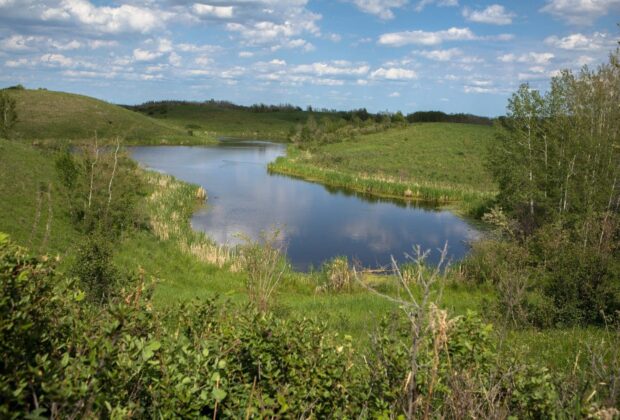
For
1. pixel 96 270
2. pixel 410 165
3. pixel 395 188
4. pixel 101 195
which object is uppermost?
pixel 410 165

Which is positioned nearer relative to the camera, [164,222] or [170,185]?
[164,222]

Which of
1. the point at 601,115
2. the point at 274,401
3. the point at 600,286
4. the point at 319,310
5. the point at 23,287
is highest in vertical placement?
the point at 601,115

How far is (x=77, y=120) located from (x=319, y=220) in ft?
216

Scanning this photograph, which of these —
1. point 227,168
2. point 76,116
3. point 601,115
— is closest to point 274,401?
point 601,115

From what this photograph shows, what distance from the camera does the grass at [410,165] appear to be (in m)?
37.4

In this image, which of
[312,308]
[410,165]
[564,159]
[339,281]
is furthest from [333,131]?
[312,308]

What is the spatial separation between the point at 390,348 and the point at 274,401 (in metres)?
1.11

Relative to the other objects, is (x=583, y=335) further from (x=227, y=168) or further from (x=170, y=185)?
(x=227, y=168)

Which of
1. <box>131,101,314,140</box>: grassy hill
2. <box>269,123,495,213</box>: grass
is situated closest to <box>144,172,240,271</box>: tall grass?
<box>269,123,495,213</box>: grass

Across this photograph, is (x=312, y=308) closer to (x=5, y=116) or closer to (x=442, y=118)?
(x=5, y=116)

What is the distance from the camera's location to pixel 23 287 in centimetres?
315

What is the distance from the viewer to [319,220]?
27.9 meters

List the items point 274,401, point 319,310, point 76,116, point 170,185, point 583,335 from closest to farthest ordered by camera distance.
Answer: point 274,401 < point 583,335 < point 319,310 < point 170,185 < point 76,116

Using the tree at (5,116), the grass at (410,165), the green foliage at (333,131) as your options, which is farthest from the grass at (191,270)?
the green foliage at (333,131)
